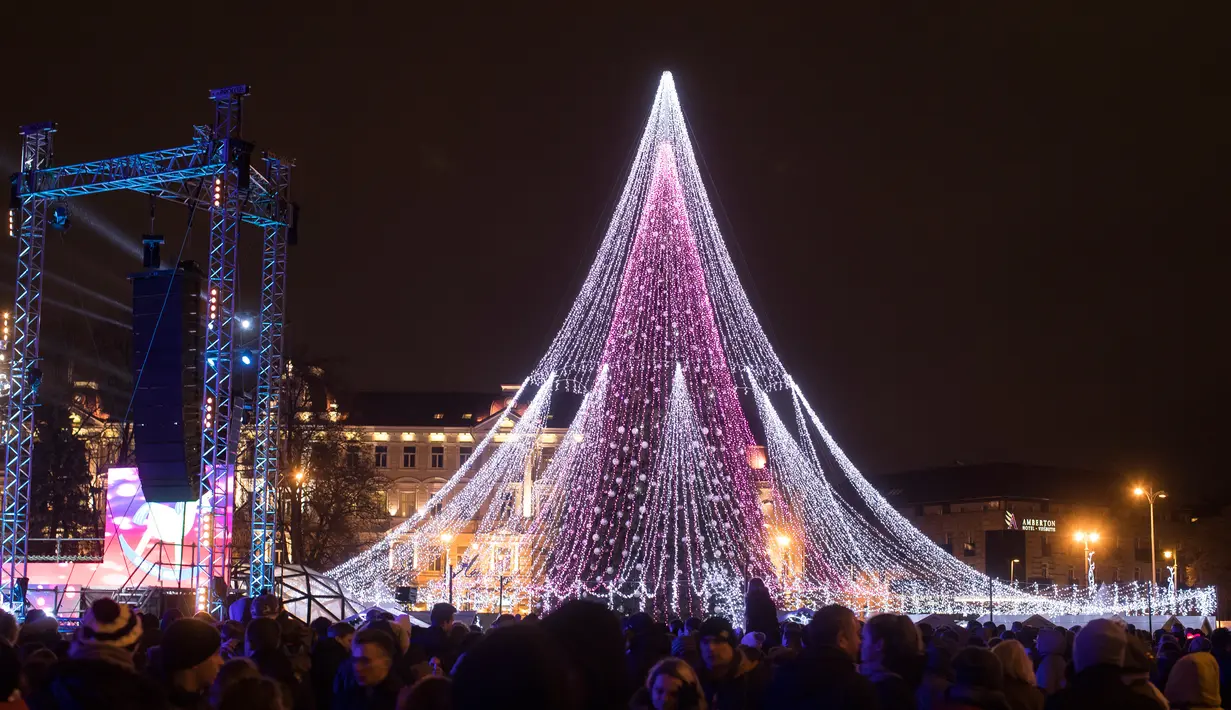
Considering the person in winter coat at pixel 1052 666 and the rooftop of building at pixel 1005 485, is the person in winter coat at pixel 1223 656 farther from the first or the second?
the rooftop of building at pixel 1005 485

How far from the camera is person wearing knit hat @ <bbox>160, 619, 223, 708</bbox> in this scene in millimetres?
5582

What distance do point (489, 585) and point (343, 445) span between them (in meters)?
18.8

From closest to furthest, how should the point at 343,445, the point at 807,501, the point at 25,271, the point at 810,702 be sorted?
the point at 810,702, the point at 25,271, the point at 807,501, the point at 343,445

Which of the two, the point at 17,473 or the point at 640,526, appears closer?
the point at 17,473

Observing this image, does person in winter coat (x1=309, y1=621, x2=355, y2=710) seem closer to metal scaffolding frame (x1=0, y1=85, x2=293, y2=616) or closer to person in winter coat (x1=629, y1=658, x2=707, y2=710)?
person in winter coat (x1=629, y1=658, x2=707, y2=710)

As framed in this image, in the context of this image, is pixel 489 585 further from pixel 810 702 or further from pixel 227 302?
pixel 810 702

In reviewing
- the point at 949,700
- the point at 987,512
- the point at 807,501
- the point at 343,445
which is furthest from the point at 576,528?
the point at 987,512

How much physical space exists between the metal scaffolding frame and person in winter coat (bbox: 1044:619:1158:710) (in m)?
19.1

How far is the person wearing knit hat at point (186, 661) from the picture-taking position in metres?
5.58

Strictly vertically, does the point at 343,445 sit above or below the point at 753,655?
above

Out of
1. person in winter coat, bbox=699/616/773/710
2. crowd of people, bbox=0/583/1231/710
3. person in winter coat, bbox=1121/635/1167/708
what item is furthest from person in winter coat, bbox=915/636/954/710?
person in winter coat, bbox=699/616/773/710

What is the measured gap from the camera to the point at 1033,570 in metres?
89.1

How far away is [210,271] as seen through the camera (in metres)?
24.0

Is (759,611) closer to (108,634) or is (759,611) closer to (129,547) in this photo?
(108,634)
